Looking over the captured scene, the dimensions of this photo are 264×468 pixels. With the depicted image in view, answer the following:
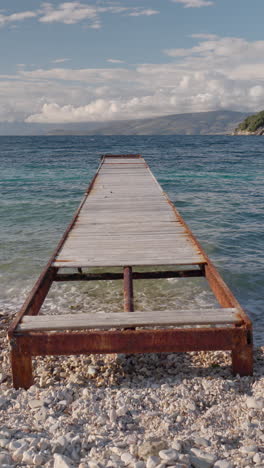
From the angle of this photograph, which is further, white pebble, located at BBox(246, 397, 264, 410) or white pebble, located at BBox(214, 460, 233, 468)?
white pebble, located at BBox(246, 397, 264, 410)

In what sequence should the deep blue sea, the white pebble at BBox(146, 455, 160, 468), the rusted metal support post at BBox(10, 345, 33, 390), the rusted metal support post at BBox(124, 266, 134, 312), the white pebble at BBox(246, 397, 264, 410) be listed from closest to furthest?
the white pebble at BBox(146, 455, 160, 468) < the white pebble at BBox(246, 397, 264, 410) < the rusted metal support post at BBox(10, 345, 33, 390) < the rusted metal support post at BBox(124, 266, 134, 312) < the deep blue sea

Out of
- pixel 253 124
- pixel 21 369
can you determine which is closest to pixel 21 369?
pixel 21 369

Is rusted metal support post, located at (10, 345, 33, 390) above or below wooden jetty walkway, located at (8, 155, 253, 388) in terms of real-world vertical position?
below

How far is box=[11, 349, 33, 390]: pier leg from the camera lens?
437 centimetres

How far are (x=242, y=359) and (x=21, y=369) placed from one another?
8.10ft

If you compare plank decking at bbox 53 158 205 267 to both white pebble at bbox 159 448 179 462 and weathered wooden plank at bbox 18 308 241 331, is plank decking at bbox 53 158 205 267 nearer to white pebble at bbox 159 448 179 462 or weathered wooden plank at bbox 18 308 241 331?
weathered wooden plank at bbox 18 308 241 331

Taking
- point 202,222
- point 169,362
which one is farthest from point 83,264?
point 202,222

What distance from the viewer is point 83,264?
251 inches

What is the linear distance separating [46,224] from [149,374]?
11205 millimetres

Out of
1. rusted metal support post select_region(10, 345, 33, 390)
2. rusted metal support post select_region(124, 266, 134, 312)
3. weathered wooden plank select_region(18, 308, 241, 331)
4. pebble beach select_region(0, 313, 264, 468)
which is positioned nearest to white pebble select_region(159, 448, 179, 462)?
pebble beach select_region(0, 313, 264, 468)

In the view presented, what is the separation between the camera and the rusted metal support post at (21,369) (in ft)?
14.3

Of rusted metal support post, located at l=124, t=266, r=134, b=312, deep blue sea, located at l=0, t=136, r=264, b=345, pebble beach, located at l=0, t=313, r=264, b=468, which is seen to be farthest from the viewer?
deep blue sea, located at l=0, t=136, r=264, b=345

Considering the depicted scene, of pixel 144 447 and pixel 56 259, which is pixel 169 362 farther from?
pixel 56 259

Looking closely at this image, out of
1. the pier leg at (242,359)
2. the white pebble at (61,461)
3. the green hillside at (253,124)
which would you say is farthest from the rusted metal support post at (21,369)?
the green hillside at (253,124)
